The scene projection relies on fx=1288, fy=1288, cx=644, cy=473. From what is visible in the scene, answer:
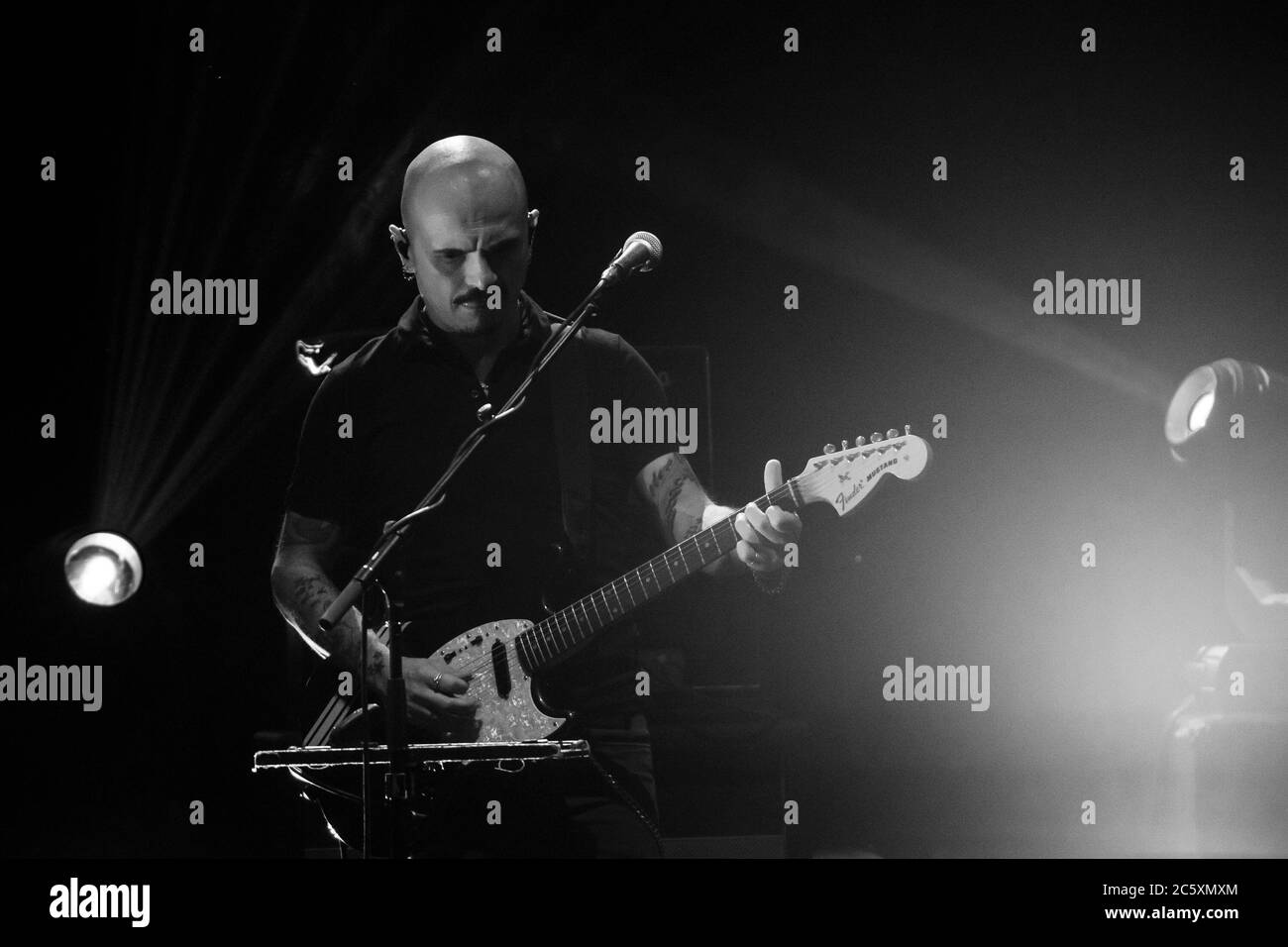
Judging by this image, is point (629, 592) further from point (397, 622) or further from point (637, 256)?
point (637, 256)

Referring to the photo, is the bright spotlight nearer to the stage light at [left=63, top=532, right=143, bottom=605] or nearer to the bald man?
the bald man

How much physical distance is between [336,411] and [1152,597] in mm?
2036

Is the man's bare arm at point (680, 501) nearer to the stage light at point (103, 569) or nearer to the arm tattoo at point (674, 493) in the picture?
the arm tattoo at point (674, 493)

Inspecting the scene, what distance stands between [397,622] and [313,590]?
657 millimetres

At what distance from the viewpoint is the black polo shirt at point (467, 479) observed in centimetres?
305

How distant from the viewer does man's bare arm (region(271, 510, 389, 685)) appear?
305 centimetres

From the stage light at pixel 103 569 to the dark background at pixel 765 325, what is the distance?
0.04m

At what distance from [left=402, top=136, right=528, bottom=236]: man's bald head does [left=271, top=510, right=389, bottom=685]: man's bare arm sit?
30.6 inches

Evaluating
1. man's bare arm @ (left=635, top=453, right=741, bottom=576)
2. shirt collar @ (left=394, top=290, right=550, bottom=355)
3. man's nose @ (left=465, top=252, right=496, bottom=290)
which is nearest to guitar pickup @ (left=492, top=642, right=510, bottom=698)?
man's bare arm @ (left=635, top=453, right=741, bottom=576)

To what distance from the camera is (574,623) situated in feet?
9.90

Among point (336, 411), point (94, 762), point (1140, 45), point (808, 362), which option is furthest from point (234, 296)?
point (1140, 45)

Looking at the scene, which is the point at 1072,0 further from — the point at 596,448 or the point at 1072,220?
the point at 596,448

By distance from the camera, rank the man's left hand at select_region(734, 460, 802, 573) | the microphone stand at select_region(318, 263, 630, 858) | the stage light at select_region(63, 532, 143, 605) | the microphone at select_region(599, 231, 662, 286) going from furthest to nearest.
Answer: the stage light at select_region(63, 532, 143, 605)
the microphone at select_region(599, 231, 662, 286)
the man's left hand at select_region(734, 460, 802, 573)
the microphone stand at select_region(318, 263, 630, 858)
